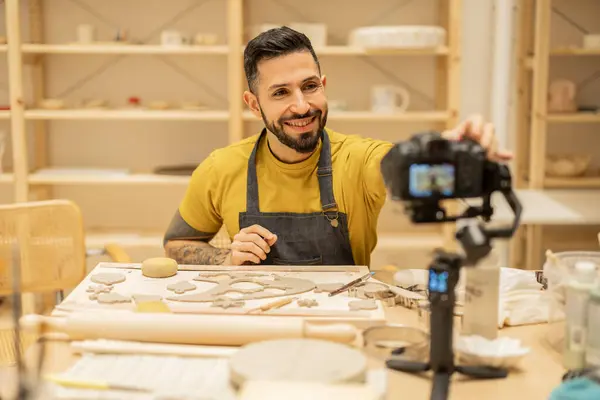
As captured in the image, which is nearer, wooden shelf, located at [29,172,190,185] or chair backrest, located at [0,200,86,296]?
chair backrest, located at [0,200,86,296]

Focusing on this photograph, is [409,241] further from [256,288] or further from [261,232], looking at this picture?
[256,288]

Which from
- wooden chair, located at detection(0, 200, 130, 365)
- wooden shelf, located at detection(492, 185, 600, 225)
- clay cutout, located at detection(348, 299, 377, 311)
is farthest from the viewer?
wooden shelf, located at detection(492, 185, 600, 225)

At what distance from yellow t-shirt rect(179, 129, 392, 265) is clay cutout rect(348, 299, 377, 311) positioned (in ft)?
2.10

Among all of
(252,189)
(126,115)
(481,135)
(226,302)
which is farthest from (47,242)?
(481,135)

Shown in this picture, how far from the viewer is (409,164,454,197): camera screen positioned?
1114 millimetres

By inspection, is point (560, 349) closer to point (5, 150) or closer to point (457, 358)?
point (457, 358)

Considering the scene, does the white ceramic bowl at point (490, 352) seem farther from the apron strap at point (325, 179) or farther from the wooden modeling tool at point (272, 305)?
Result: the apron strap at point (325, 179)

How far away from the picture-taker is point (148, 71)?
363 centimetres

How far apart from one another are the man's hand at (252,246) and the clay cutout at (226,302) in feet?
1.09

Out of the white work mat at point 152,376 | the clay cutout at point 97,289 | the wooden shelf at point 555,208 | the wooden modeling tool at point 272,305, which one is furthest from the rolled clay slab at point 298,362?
the wooden shelf at point 555,208

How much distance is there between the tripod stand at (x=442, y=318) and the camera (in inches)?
43.8

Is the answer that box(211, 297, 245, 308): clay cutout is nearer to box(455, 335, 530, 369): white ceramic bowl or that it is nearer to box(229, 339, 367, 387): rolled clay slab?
box(229, 339, 367, 387): rolled clay slab

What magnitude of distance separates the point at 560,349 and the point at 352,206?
0.90m

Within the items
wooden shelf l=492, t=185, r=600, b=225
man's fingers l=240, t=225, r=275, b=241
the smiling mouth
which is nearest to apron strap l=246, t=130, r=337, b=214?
the smiling mouth
